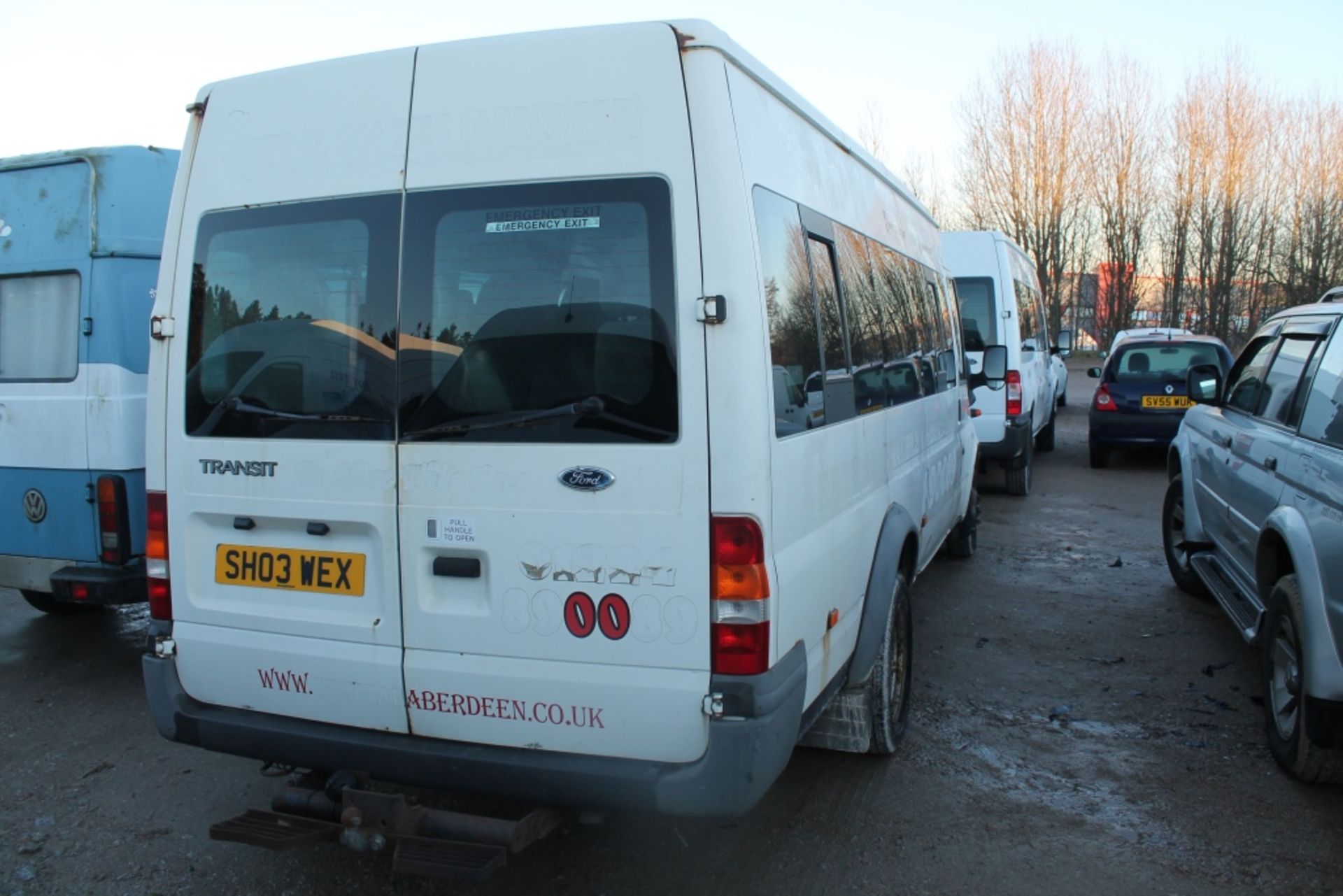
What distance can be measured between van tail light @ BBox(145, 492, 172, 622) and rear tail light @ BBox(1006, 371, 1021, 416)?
918 centimetres

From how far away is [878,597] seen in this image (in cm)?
397

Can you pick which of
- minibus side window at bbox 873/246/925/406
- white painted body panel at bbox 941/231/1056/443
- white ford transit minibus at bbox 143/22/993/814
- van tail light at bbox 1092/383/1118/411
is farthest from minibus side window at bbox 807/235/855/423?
van tail light at bbox 1092/383/1118/411

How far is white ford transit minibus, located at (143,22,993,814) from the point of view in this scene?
2.80 m

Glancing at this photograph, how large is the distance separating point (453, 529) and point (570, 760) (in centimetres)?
74

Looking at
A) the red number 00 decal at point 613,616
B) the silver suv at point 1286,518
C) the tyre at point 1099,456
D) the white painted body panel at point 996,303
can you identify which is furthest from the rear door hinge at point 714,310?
the tyre at point 1099,456

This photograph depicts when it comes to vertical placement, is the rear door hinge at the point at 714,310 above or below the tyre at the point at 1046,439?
above

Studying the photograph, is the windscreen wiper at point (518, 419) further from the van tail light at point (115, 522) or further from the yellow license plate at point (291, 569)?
the van tail light at point (115, 522)

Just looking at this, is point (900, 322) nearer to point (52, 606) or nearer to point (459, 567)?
point (459, 567)

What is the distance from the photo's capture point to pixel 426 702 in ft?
10.1

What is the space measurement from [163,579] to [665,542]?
70.4 inches

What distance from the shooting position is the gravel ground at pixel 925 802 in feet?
11.4

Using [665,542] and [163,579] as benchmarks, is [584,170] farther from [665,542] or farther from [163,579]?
[163,579]

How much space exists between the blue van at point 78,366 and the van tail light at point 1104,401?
1135 cm

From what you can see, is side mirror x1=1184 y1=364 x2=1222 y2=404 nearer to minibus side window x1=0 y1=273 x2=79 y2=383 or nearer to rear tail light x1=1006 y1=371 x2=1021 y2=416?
rear tail light x1=1006 y1=371 x2=1021 y2=416
